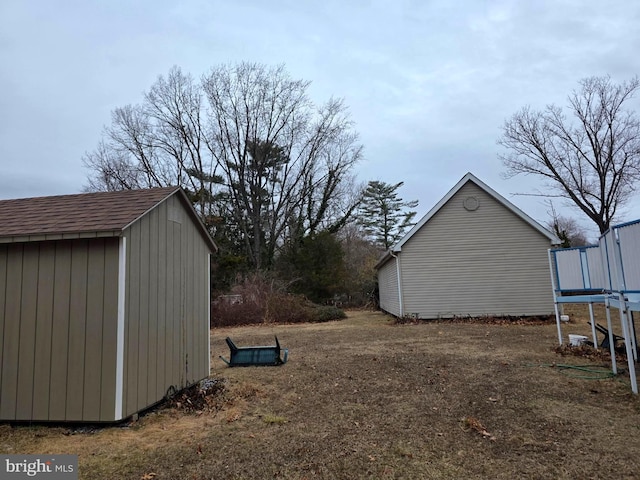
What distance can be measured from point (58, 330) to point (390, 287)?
14727mm

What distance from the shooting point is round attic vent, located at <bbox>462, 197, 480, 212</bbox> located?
48.5 feet

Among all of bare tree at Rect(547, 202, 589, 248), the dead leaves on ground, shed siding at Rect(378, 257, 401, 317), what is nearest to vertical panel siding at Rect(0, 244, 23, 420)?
the dead leaves on ground

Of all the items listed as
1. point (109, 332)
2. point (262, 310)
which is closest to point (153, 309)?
point (109, 332)

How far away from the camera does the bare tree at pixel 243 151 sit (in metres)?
26.9

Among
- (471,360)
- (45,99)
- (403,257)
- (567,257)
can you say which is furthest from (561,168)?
(45,99)

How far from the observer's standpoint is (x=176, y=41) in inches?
Result: 497

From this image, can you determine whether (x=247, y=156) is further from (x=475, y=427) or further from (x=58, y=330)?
(x=475, y=427)

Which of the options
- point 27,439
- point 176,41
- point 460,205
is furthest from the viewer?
point 460,205

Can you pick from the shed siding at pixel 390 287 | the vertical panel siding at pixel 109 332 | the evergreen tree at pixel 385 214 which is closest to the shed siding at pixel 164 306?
the vertical panel siding at pixel 109 332

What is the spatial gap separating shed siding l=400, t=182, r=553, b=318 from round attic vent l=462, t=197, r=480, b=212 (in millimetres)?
117

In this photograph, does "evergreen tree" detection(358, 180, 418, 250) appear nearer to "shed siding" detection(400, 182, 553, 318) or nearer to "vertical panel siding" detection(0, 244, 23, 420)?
"shed siding" detection(400, 182, 553, 318)

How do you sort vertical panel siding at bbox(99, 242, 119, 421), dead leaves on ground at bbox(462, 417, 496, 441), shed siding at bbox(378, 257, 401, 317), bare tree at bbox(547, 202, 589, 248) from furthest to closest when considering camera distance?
bare tree at bbox(547, 202, 589, 248), shed siding at bbox(378, 257, 401, 317), vertical panel siding at bbox(99, 242, 119, 421), dead leaves on ground at bbox(462, 417, 496, 441)

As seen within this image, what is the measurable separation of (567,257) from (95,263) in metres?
8.84

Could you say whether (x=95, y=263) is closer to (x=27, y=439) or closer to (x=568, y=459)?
(x=27, y=439)
